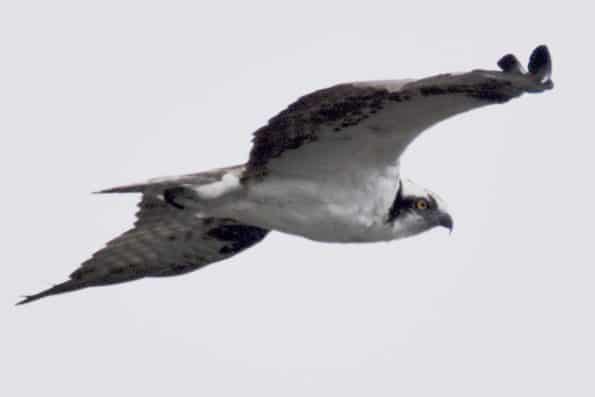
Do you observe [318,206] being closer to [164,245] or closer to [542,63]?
[164,245]

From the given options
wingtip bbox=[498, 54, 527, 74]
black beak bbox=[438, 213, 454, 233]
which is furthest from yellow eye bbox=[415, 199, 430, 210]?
wingtip bbox=[498, 54, 527, 74]

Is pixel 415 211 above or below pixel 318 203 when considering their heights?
below

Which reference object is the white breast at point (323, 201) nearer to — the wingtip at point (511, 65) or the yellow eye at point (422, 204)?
the yellow eye at point (422, 204)

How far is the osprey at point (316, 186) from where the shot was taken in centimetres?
1114

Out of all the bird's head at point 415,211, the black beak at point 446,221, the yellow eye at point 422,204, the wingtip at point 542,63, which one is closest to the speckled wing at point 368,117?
the wingtip at point 542,63

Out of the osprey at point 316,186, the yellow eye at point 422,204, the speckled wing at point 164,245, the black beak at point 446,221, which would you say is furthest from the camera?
the speckled wing at point 164,245

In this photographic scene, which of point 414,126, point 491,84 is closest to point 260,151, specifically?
point 414,126

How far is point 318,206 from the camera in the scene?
1272 cm

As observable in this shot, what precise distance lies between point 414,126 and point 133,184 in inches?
88.4

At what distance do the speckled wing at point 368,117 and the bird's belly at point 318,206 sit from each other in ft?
0.41

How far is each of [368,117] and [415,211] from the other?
1.63 metres

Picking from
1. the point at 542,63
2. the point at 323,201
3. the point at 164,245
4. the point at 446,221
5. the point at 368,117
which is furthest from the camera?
the point at 164,245

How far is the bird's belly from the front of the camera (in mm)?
12680

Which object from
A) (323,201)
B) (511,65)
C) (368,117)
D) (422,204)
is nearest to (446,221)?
(422,204)
